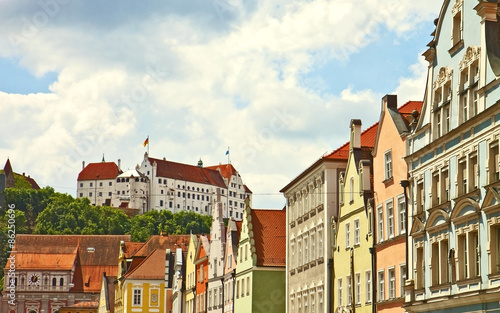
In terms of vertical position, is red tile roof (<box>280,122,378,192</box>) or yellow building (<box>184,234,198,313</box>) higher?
red tile roof (<box>280,122,378,192</box>)

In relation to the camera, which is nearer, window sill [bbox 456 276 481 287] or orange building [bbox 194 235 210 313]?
window sill [bbox 456 276 481 287]

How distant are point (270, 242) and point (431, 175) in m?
27.4

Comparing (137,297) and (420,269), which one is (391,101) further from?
(137,297)

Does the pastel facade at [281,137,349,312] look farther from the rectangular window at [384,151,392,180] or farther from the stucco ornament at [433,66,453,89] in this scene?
the stucco ornament at [433,66,453,89]

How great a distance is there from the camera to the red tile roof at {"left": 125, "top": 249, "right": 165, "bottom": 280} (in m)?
95.6

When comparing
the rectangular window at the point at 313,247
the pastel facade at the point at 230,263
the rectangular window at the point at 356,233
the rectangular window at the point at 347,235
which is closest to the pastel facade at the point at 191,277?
the pastel facade at the point at 230,263

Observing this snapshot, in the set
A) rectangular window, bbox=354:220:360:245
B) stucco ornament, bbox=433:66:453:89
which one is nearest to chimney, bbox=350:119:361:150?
rectangular window, bbox=354:220:360:245

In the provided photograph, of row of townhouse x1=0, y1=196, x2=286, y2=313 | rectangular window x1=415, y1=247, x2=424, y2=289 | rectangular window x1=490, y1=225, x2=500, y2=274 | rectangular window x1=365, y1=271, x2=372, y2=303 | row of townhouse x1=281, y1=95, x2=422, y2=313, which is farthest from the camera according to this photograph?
row of townhouse x1=0, y1=196, x2=286, y2=313

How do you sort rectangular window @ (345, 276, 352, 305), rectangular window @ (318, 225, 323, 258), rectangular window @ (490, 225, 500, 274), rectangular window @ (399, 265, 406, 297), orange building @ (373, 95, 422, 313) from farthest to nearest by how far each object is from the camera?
rectangular window @ (318, 225, 323, 258) < rectangular window @ (345, 276, 352, 305) < orange building @ (373, 95, 422, 313) < rectangular window @ (399, 265, 406, 297) < rectangular window @ (490, 225, 500, 274)

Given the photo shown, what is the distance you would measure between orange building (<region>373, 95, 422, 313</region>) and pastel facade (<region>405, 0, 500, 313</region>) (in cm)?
160

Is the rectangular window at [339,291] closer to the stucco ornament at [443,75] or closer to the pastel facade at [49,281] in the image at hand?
the stucco ornament at [443,75]

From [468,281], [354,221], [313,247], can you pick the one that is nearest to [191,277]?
[313,247]

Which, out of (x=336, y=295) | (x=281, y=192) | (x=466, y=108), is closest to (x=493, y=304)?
(x=466, y=108)

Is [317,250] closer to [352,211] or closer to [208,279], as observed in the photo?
[352,211]
